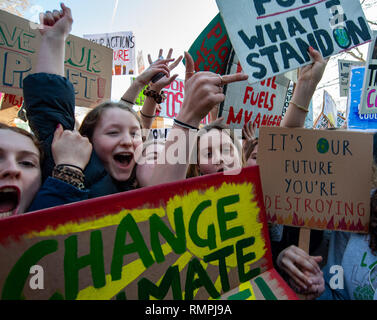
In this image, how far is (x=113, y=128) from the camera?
1.33 meters

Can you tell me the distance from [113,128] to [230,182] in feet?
2.18

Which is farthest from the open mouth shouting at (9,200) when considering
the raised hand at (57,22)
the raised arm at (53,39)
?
the raised hand at (57,22)

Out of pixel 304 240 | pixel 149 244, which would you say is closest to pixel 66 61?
pixel 149 244

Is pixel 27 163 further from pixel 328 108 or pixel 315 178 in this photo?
pixel 328 108

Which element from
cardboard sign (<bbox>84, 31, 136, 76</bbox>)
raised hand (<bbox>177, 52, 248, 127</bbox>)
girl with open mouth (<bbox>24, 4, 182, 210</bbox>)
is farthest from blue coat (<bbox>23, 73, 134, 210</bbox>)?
cardboard sign (<bbox>84, 31, 136, 76</bbox>)

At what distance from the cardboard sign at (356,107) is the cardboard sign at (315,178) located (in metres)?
2.73

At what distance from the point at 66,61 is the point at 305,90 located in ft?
6.62

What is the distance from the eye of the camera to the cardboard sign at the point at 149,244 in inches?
27.4

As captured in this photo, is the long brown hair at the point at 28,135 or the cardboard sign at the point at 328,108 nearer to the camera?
the long brown hair at the point at 28,135

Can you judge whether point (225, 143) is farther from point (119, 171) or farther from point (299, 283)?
point (299, 283)

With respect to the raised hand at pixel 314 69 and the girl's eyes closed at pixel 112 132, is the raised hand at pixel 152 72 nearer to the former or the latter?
the girl's eyes closed at pixel 112 132

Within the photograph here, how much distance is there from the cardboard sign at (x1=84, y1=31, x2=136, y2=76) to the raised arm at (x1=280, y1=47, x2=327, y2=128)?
13.9ft

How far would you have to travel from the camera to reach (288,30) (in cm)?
144

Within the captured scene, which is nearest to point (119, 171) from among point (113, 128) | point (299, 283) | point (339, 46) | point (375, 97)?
point (113, 128)
